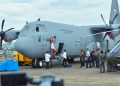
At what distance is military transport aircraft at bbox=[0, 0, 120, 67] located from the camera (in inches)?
1001

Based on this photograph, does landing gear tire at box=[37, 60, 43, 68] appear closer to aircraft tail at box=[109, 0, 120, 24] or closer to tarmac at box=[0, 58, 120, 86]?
tarmac at box=[0, 58, 120, 86]

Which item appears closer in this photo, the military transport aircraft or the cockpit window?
the military transport aircraft

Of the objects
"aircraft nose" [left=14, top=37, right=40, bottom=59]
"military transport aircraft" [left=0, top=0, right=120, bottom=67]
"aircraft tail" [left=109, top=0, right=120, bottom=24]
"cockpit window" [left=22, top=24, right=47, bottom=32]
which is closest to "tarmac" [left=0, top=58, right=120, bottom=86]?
"aircraft nose" [left=14, top=37, right=40, bottom=59]

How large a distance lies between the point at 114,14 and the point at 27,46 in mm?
16072

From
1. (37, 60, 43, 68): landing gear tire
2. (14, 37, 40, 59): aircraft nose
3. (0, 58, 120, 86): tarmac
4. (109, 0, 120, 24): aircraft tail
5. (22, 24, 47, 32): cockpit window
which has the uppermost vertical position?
(109, 0, 120, 24): aircraft tail

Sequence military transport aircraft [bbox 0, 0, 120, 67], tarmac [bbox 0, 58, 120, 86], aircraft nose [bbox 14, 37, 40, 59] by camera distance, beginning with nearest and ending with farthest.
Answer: tarmac [bbox 0, 58, 120, 86] < aircraft nose [bbox 14, 37, 40, 59] < military transport aircraft [bbox 0, 0, 120, 67]

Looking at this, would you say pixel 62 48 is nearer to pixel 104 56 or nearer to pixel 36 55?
pixel 36 55

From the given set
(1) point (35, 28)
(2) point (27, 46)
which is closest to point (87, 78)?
(2) point (27, 46)

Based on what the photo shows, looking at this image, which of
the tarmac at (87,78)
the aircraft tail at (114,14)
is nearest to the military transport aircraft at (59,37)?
the aircraft tail at (114,14)

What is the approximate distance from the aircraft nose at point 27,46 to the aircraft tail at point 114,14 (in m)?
13.0

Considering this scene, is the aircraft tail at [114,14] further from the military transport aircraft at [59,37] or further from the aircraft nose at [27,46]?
the aircraft nose at [27,46]

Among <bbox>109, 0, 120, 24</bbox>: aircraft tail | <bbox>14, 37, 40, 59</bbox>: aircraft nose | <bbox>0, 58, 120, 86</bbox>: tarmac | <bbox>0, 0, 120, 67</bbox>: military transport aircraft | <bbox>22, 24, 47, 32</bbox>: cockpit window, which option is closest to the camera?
<bbox>0, 58, 120, 86</bbox>: tarmac

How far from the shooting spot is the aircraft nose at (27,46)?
2473 centimetres

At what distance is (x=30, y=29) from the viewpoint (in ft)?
86.1
